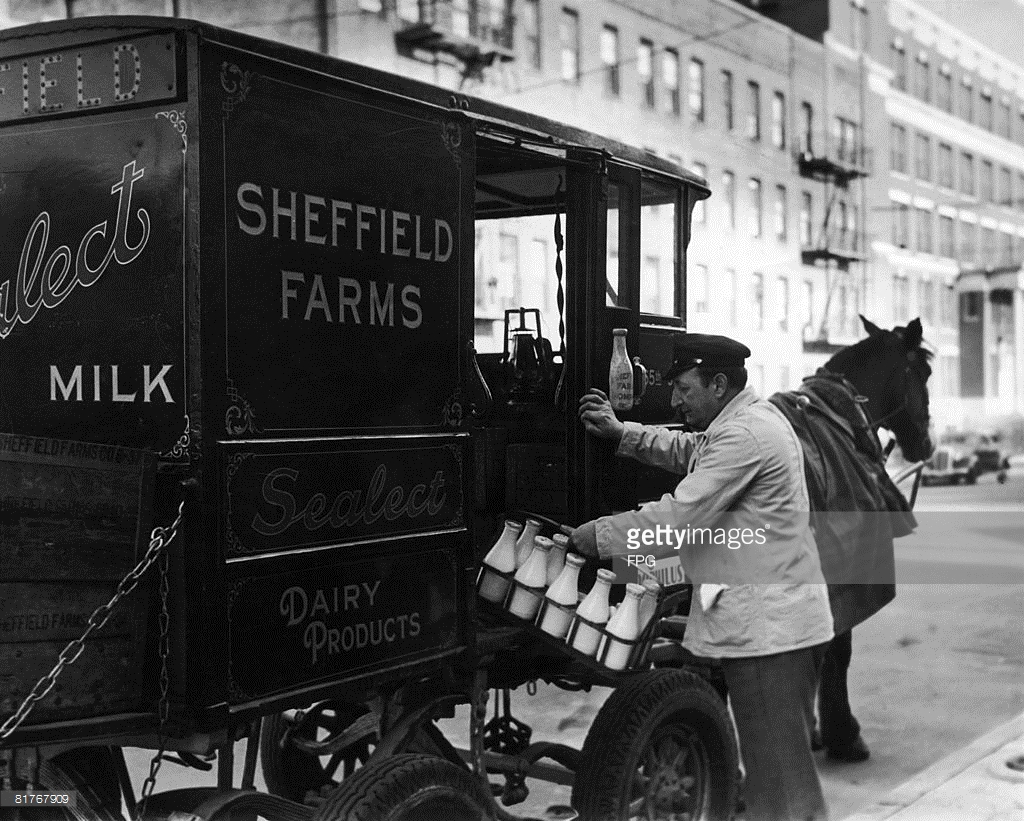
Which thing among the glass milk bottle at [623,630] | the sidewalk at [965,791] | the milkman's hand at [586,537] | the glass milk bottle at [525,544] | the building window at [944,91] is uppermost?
the building window at [944,91]

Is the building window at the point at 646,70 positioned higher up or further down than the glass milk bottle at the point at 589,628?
higher up

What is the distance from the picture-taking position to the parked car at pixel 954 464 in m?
8.38

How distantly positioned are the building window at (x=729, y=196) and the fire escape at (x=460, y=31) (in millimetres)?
1856

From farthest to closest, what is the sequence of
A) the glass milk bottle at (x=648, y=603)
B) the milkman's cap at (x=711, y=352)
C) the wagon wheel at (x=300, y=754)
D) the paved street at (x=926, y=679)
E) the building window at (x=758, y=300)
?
the building window at (x=758, y=300), the paved street at (x=926, y=679), the wagon wheel at (x=300, y=754), the glass milk bottle at (x=648, y=603), the milkman's cap at (x=711, y=352)

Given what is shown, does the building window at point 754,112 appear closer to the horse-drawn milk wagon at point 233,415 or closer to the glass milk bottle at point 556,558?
the horse-drawn milk wagon at point 233,415

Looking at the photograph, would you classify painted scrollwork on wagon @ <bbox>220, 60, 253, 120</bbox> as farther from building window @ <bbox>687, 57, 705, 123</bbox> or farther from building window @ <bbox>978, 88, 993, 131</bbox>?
building window @ <bbox>687, 57, 705, 123</bbox>

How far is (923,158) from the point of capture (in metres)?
8.48

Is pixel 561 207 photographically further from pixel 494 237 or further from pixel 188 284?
pixel 188 284

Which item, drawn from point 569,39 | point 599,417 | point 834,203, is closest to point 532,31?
point 569,39

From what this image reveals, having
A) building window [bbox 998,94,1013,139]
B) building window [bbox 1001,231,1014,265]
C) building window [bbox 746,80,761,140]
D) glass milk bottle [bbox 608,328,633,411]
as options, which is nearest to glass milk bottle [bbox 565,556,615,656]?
glass milk bottle [bbox 608,328,633,411]

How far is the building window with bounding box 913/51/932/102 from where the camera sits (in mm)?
7520

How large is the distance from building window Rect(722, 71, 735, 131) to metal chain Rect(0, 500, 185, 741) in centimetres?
676

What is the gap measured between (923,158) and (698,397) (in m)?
5.21

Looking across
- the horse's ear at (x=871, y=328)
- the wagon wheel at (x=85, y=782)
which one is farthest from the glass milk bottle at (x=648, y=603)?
the horse's ear at (x=871, y=328)
